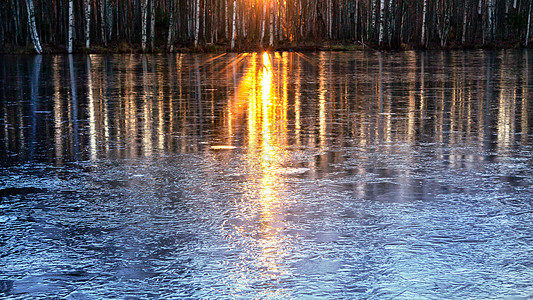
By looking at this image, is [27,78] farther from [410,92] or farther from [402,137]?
[402,137]

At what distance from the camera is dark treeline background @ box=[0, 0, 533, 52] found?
5566 cm

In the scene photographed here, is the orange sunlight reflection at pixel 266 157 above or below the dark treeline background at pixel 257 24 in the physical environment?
below

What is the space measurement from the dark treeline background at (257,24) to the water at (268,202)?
129 ft

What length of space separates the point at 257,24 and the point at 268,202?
7456 centimetres

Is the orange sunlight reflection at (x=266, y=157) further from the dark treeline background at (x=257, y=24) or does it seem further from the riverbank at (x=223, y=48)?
the dark treeline background at (x=257, y=24)

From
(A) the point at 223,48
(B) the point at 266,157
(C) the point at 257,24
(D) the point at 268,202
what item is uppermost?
(C) the point at 257,24

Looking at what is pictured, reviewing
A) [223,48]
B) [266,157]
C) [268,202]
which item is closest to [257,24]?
[223,48]

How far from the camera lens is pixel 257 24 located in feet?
258

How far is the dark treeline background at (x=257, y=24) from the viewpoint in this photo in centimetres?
5566

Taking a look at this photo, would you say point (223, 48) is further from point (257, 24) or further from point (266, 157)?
point (266, 157)

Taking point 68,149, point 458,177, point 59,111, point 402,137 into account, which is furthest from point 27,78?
point 458,177

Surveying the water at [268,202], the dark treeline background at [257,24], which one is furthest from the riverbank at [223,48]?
the water at [268,202]

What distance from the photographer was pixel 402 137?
9.06m

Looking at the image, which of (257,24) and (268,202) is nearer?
(268,202)
